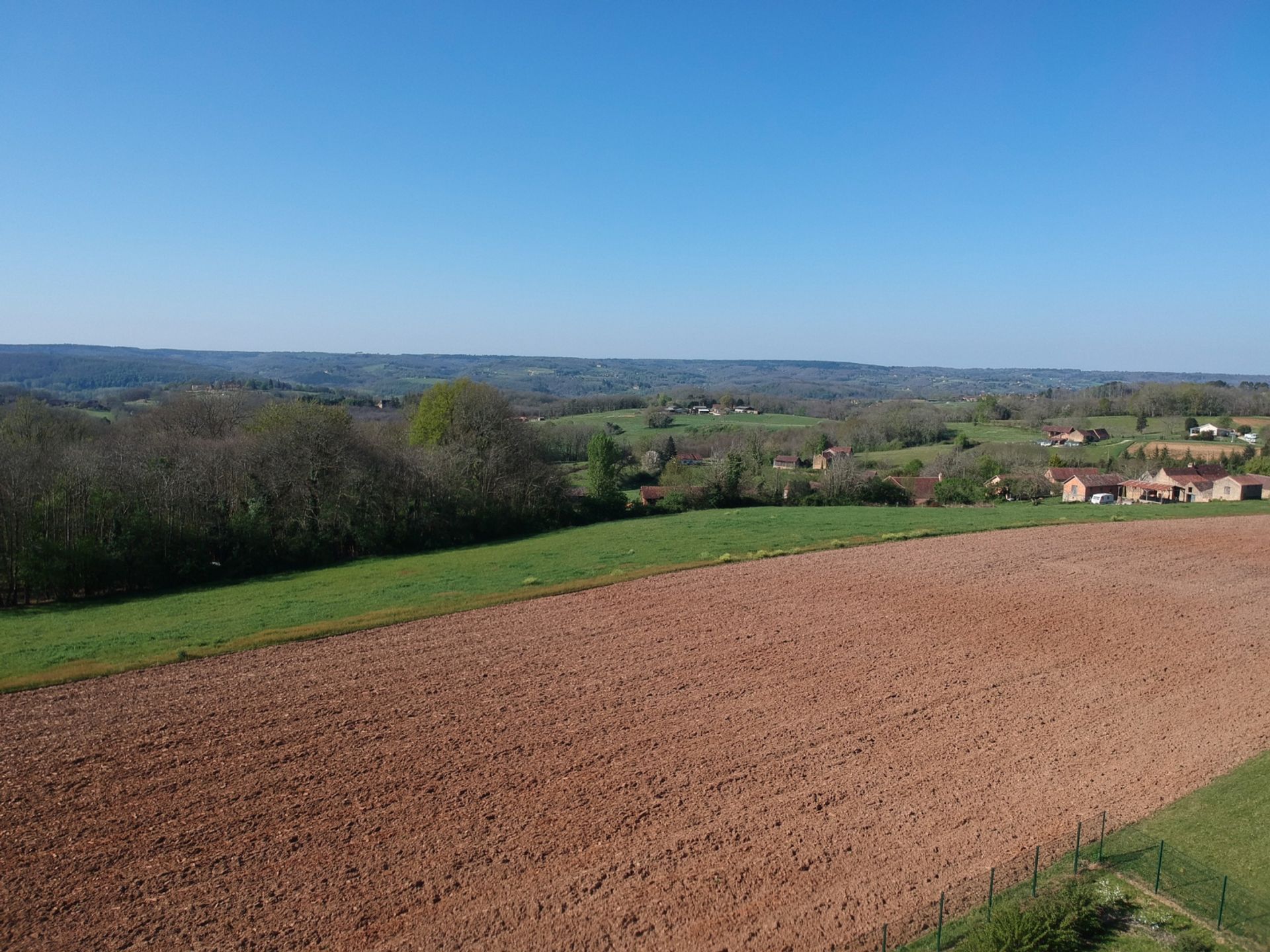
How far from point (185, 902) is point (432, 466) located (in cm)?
3039

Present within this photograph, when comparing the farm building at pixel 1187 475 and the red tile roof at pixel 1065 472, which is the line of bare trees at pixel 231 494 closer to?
the red tile roof at pixel 1065 472

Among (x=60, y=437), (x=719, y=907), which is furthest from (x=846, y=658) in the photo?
(x=60, y=437)

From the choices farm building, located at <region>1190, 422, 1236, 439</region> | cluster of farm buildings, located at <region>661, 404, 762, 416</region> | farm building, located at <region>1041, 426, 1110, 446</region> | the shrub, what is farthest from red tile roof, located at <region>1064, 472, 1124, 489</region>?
cluster of farm buildings, located at <region>661, 404, 762, 416</region>

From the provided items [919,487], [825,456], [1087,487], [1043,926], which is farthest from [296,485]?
[1087,487]

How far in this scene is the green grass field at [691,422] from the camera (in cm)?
9712

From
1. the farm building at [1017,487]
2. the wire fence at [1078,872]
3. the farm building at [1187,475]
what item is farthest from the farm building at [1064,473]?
the wire fence at [1078,872]

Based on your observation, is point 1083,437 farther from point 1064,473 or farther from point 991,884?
point 991,884

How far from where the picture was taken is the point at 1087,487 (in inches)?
2271

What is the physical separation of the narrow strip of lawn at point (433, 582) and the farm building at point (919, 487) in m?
9.19

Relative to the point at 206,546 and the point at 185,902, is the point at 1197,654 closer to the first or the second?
the point at 185,902

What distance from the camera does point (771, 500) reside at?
52.1m

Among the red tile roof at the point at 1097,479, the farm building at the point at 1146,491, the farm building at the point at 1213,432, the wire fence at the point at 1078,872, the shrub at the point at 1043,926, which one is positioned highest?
the farm building at the point at 1213,432

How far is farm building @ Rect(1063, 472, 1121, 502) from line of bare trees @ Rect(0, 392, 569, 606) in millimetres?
38248

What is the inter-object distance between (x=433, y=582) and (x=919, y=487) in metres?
40.1
